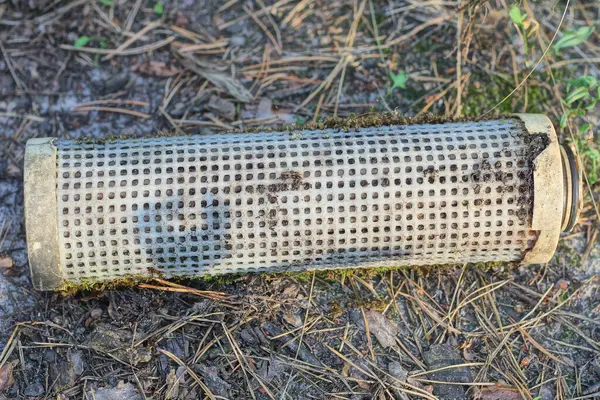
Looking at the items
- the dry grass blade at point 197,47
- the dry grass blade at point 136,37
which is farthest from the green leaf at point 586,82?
the dry grass blade at point 136,37

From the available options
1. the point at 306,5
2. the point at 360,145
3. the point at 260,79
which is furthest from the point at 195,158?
the point at 306,5

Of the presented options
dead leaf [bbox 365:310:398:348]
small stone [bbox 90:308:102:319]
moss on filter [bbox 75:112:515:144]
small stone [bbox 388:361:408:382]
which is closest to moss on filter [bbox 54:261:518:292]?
small stone [bbox 90:308:102:319]

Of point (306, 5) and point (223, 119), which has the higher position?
point (306, 5)

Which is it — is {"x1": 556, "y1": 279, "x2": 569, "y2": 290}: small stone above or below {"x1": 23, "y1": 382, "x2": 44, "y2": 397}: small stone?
above

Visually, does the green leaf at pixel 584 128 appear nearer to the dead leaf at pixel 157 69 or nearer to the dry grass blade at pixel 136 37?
the dead leaf at pixel 157 69

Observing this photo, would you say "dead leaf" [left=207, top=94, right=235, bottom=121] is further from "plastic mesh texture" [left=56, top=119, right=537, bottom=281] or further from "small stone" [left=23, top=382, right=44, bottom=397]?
"small stone" [left=23, top=382, right=44, bottom=397]

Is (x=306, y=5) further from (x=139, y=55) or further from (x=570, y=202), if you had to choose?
(x=570, y=202)
